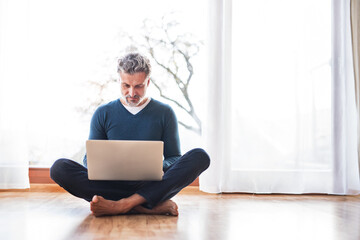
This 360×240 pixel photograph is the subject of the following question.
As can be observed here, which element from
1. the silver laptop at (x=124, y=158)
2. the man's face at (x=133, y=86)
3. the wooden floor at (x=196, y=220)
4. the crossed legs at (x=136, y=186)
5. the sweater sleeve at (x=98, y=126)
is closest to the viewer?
the wooden floor at (x=196, y=220)

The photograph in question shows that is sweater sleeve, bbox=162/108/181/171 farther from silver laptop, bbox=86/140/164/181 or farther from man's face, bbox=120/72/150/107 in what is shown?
silver laptop, bbox=86/140/164/181

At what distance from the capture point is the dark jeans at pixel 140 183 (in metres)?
1.88

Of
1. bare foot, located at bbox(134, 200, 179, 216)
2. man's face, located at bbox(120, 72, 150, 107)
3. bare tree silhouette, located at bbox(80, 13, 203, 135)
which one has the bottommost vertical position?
bare foot, located at bbox(134, 200, 179, 216)

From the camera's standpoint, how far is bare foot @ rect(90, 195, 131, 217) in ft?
5.82

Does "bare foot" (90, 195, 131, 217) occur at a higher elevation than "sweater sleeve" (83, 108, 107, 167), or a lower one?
lower

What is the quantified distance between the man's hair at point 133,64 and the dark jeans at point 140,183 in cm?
52

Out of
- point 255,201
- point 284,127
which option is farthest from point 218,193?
point 284,127

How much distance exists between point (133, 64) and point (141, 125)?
329 millimetres

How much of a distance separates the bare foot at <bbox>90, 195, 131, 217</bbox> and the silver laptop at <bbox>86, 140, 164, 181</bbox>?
12cm

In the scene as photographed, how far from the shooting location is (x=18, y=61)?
3027mm

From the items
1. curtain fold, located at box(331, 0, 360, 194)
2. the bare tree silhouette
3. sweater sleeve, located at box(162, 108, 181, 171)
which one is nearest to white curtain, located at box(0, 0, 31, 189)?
the bare tree silhouette

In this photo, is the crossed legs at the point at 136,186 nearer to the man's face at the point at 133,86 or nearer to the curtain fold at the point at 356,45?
the man's face at the point at 133,86

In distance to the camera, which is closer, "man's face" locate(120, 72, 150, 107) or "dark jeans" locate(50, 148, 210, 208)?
"dark jeans" locate(50, 148, 210, 208)

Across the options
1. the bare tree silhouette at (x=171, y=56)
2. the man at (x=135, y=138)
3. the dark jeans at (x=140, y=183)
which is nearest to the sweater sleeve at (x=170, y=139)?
the man at (x=135, y=138)
